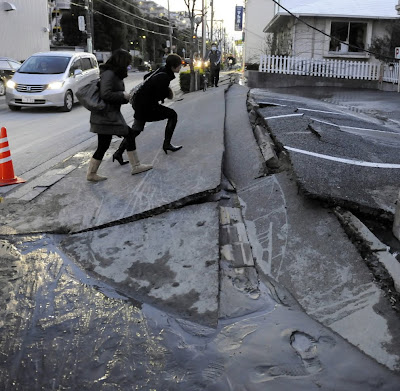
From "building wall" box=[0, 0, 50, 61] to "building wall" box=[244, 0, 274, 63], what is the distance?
66.3 feet

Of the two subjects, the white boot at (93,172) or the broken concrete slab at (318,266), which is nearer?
the broken concrete slab at (318,266)

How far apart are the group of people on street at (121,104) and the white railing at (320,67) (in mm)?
15632

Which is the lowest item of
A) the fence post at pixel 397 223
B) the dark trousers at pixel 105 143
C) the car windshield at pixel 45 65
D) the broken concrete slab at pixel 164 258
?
the broken concrete slab at pixel 164 258

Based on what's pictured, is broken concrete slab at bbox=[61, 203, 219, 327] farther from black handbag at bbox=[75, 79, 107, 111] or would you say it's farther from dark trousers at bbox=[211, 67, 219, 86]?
dark trousers at bbox=[211, 67, 219, 86]

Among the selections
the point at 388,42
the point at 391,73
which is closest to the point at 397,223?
the point at 391,73

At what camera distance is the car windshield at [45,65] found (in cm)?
1466

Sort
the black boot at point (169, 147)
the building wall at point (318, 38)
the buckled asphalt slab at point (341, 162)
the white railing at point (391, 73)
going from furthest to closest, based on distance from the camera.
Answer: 1. the building wall at point (318, 38)
2. the white railing at point (391, 73)
3. the black boot at point (169, 147)
4. the buckled asphalt slab at point (341, 162)

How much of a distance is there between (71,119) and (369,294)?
1113cm

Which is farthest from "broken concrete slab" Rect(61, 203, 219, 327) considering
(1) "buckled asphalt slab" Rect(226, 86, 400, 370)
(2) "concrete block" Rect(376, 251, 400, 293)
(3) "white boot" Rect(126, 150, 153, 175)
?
(3) "white boot" Rect(126, 150, 153, 175)

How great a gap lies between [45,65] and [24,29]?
1596 cm

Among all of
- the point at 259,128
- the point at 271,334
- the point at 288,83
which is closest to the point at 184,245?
the point at 271,334

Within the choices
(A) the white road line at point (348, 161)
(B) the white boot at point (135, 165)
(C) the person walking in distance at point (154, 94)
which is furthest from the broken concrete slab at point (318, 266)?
(C) the person walking in distance at point (154, 94)

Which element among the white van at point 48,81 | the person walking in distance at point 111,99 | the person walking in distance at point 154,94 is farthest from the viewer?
the white van at point 48,81

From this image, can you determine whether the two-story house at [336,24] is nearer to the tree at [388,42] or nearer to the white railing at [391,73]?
the tree at [388,42]
